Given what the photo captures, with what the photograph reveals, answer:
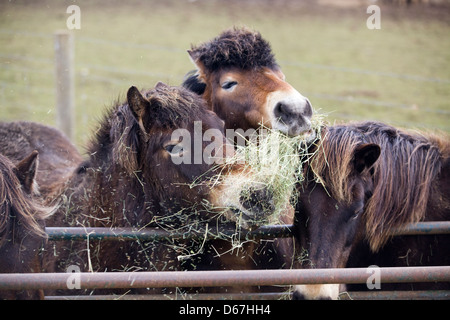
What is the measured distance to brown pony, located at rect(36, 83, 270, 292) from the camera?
290 centimetres

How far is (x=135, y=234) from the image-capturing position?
282 cm

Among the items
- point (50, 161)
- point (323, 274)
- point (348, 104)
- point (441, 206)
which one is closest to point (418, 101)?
point (348, 104)

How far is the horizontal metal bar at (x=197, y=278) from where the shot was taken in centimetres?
222

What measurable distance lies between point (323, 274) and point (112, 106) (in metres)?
1.91

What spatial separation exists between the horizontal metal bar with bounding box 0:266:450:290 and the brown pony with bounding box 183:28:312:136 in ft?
4.98

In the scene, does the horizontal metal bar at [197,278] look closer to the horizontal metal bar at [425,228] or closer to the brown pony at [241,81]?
the horizontal metal bar at [425,228]

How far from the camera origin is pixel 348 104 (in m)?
9.80

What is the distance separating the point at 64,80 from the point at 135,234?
4775mm

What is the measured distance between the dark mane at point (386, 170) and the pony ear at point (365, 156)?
46 millimetres

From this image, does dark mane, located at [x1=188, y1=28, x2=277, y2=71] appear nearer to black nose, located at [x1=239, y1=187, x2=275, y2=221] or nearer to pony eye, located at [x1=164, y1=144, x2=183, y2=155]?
pony eye, located at [x1=164, y1=144, x2=183, y2=155]

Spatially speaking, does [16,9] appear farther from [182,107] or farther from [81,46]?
[182,107]

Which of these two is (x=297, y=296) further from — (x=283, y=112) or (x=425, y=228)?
(x=283, y=112)

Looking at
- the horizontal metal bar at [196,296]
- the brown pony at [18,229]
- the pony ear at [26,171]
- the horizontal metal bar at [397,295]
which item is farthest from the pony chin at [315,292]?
the pony ear at [26,171]

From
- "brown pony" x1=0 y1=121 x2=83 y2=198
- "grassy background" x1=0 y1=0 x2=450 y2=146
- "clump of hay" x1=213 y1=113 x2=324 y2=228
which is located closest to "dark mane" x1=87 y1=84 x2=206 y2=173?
"clump of hay" x1=213 y1=113 x2=324 y2=228
